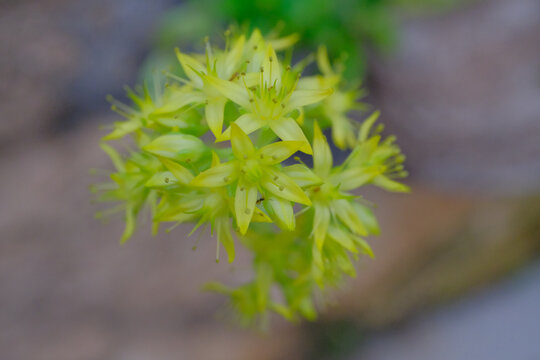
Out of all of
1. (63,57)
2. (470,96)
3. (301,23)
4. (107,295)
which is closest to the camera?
(301,23)

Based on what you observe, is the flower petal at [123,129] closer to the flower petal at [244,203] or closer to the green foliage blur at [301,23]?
the flower petal at [244,203]

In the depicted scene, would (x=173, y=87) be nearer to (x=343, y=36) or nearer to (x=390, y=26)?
(x=343, y=36)

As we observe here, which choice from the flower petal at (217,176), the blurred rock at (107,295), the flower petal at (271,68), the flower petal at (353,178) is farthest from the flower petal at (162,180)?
the blurred rock at (107,295)

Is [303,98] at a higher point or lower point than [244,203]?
higher

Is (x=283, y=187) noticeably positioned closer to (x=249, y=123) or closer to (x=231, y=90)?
(x=249, y=123)

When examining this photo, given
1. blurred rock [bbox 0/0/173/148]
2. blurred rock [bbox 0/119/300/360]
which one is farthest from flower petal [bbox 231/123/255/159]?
blurred rock [bbox 0/0/173/148]

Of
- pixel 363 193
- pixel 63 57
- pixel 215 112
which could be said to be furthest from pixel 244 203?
pixel 63 57

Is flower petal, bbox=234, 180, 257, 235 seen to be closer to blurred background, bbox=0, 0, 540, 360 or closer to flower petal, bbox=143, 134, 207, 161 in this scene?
flower petal, bbox=143, 134, 207, 161
